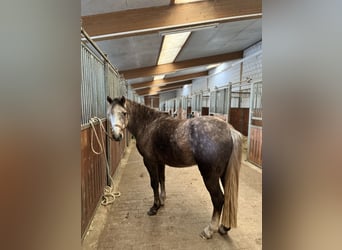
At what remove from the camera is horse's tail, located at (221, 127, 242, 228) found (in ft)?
5.68

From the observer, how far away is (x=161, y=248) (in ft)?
5.34

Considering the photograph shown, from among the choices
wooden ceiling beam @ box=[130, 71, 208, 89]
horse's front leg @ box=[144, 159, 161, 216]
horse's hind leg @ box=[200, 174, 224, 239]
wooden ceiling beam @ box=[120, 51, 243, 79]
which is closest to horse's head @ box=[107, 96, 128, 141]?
horse's front leg @ box=[144, 159, 161, 216]

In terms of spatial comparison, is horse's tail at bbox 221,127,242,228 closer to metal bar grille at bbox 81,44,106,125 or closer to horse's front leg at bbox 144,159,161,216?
horse's front leg at bbox 144,159,161,216

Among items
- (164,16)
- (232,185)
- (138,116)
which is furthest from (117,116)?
(164,16)

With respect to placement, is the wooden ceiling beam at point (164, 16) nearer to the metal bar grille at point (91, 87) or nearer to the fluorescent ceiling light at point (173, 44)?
the metal bar grille at point (91, 87)

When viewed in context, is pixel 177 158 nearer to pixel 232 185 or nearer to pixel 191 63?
pixel 232 185

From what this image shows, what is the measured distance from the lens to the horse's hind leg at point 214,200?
69.3 inches

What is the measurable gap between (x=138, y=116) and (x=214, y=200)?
1.18 meters
